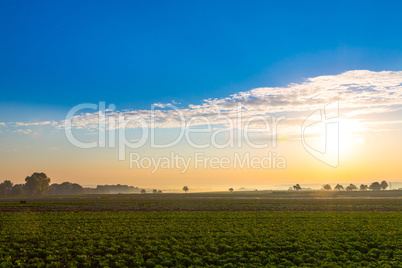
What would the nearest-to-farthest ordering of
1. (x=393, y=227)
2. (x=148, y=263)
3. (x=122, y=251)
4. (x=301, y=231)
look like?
(x=148, y=263) < (x=122, y=251) < (x=301, y=231) < (x=393, y=227)

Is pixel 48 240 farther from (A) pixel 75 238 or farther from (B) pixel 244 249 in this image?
(B) pixel 244 249

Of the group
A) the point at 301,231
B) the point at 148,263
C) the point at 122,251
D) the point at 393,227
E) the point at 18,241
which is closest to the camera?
the point at 148,263

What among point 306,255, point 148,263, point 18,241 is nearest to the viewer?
point 148,263

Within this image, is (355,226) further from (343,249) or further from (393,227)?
(343,249)

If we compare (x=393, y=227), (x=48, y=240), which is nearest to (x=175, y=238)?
(x=48, y=240)

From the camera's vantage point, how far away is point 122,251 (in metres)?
22.5

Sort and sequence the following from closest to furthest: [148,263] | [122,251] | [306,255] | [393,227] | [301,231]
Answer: [148,263]
[306,255]
[122,251]
[301,231]
[393,227]

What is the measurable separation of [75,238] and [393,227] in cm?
2964

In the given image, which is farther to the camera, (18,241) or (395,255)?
(18,241)

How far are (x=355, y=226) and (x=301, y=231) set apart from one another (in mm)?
7428

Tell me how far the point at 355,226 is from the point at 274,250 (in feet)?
48.1

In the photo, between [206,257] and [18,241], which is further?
[18,241]

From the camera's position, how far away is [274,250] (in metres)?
23.0

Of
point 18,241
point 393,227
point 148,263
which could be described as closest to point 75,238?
point 18,241
